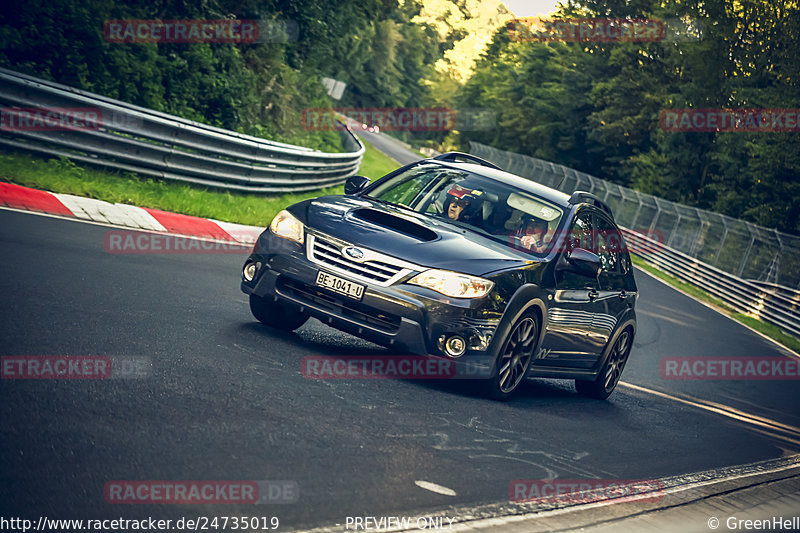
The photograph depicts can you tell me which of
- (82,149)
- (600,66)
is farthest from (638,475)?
(600,66)

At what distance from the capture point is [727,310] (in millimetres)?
28797

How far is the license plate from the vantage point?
281 inches

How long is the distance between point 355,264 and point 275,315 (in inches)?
52.8

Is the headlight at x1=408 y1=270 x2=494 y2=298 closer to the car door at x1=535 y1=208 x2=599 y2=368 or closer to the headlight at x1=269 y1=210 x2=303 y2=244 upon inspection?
Result: the headlight at x1=269 y1=210 x2=303 y2=244

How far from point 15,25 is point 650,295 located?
1662 centimetres

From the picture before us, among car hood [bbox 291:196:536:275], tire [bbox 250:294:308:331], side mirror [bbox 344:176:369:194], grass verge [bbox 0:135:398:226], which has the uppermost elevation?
side mirror [bbox 344:176:369:194]

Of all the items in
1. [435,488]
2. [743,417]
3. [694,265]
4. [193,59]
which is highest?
[193,59]

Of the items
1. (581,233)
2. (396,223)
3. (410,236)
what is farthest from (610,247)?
(410,236)

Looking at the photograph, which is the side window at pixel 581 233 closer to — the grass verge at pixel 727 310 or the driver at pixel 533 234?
the driver at pixel 533 234

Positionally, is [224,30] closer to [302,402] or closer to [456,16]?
[302,402]

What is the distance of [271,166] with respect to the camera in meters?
20.4

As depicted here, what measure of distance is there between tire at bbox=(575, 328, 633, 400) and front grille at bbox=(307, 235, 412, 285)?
3313 millimetres

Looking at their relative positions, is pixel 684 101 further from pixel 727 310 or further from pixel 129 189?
pixel 129 189

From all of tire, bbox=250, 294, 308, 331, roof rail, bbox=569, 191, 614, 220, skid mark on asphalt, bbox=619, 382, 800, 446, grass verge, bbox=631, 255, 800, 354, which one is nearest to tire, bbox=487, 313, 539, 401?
roof rail, bbox=569, 191, 614, 220
